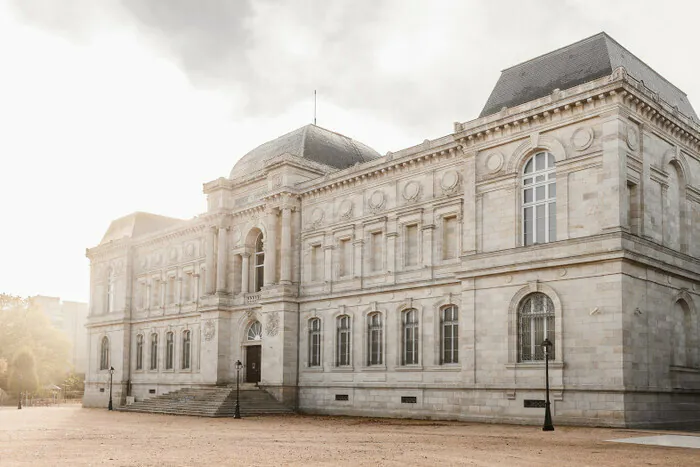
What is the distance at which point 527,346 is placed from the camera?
101 feet

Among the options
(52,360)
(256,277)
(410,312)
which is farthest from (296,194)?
(52,360)

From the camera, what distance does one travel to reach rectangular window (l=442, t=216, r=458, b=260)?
117 ft

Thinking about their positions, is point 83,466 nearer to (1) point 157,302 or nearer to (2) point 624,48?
(2) point 624,48

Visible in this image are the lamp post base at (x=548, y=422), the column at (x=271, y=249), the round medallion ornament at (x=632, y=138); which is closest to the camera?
the lamp post base at (x=548, y=422)

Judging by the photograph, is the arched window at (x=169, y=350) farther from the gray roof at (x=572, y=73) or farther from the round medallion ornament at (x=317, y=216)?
the gray roof at (x=572, y=73)

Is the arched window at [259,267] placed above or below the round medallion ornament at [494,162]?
below

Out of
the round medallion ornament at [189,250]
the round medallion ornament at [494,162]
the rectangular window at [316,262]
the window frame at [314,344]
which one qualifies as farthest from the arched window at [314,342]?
the round medallion ornament at [189,250]

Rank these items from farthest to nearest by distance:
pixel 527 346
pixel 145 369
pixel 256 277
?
pixel 145 369 < pixel 256 277 < pixel 527 346

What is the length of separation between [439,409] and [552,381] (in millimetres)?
6953

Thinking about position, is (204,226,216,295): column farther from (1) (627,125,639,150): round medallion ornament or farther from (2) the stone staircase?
(1) (627,125,639,150): round medallion ornament

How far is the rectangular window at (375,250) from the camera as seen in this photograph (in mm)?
39688

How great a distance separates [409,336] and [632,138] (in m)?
14.3

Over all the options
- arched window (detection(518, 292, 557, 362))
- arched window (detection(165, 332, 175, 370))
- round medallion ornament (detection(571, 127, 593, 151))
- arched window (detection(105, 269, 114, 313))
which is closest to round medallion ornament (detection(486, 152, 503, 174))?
round medallion ornament (detection(571, 127, 593, 151))

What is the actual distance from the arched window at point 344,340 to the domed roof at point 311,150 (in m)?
10.6
